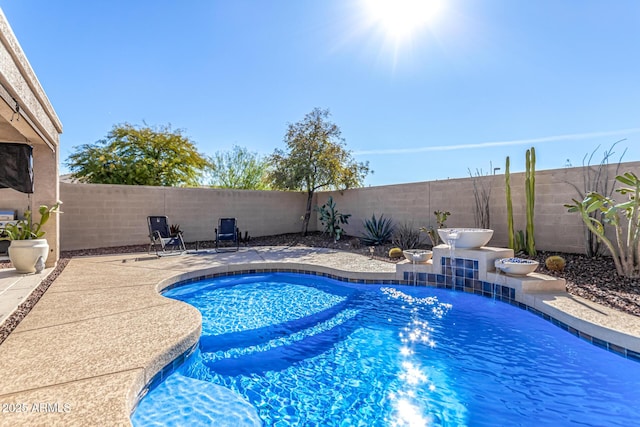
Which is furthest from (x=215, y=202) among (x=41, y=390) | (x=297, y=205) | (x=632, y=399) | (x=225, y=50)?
(x=632, y=399)

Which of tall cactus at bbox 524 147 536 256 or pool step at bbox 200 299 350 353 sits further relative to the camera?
tall cactus at bbox 524 147 536 256

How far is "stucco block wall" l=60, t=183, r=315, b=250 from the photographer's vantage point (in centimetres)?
835

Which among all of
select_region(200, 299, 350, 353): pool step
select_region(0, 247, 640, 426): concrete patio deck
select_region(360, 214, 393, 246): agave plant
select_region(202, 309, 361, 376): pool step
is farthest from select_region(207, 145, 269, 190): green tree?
select_region(202, 309, 361, 376): pool step

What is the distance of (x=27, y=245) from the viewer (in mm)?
4957

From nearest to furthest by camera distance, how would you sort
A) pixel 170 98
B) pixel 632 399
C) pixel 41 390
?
1. pixel 41 390
2. pixel 632 399
3. pixel 170 98

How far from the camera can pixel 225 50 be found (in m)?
7.84

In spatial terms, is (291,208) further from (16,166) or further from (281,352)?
(281,352)

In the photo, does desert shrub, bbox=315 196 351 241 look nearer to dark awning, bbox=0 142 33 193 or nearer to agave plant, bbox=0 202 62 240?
agave plant, bbox=0 202 62 240

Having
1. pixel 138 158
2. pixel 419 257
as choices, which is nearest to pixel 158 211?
pixel 138 158

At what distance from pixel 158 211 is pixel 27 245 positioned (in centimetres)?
456

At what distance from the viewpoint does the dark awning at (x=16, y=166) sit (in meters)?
5.04

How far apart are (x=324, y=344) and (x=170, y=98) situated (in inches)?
373

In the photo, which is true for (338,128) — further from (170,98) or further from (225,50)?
(170,98)

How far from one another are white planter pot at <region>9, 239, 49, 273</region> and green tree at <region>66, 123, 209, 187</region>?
6.92m
